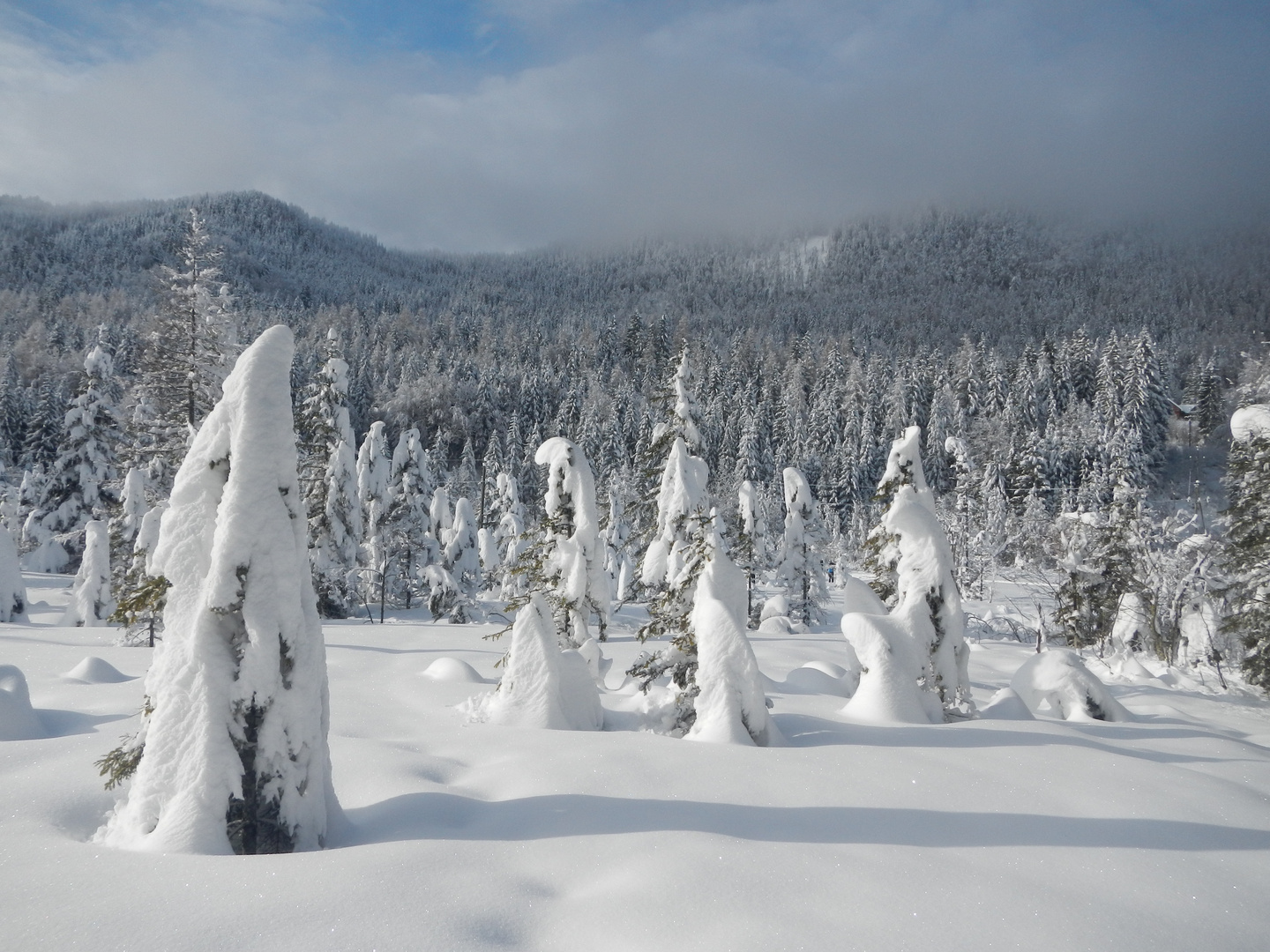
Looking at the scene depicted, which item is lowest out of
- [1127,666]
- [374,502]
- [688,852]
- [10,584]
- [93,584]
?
[1127,666]

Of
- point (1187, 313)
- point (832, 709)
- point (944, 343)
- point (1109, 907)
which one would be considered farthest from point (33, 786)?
point (1187, 313)

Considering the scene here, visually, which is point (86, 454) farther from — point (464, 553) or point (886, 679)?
point (886, 679)

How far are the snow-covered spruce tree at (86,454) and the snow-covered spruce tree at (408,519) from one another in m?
13.9

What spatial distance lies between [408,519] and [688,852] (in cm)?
3174

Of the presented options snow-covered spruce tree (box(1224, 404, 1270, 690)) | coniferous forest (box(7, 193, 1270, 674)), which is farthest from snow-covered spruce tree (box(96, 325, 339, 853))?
snow-covered spruce tree (box(1224, 404, 1270, 690))

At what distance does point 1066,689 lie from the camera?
39.2 feet

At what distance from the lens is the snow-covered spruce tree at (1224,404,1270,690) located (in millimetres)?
15961

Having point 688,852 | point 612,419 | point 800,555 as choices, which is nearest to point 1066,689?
point 688,852

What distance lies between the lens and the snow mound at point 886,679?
9508mm

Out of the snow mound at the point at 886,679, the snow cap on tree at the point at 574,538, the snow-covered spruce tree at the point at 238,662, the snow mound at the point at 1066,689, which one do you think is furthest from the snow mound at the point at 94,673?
the snow mound at the point at 1066,689

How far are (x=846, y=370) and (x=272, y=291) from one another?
165 metres

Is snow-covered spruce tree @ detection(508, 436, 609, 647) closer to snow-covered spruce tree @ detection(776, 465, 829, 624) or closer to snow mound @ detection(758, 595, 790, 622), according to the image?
snow mound @ detection(758, 595, 790, 622)

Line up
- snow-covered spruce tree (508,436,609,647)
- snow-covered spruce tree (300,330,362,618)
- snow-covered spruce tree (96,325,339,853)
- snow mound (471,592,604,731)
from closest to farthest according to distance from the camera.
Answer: snow-covered spruce tree (96,325,339,853) < snow mound (471,592,604,731) < snow-covered spruce tree (508,436,609,647) < snow-covered spruce tree (300,330,362,618)

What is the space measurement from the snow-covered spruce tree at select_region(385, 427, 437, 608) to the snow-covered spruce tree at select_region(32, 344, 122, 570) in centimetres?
1386
